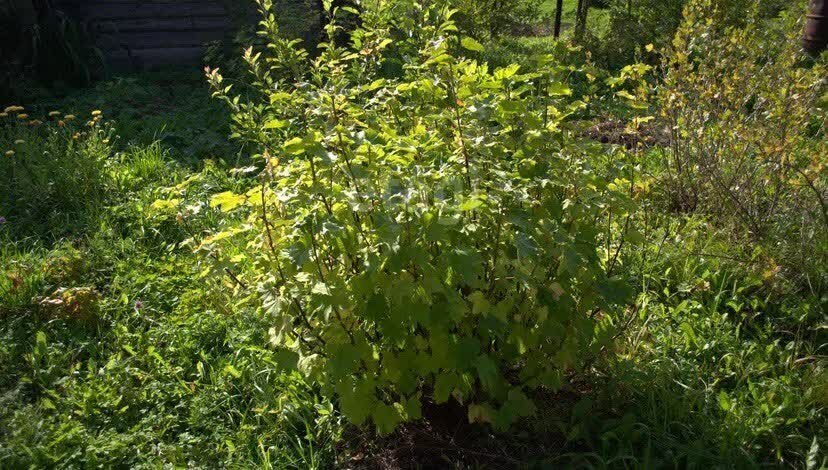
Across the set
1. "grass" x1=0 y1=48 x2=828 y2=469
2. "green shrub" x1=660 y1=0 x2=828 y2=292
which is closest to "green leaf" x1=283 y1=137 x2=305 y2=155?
"grass" x1=0 y1=48 x2=828 y2=469

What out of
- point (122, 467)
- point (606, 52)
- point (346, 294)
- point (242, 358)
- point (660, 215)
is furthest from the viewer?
point (606, 52)

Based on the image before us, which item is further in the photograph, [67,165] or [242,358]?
[67,165]

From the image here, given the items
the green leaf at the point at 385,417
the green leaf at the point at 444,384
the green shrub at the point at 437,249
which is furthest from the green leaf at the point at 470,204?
the green leaf at the point at 385,417

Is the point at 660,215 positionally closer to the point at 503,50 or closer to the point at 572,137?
the point at 572,137

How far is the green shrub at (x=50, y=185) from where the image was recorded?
433cm

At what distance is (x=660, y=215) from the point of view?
4.31 meters

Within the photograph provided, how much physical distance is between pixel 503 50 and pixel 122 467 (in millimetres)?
6817

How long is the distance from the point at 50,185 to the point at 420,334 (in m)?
3.36

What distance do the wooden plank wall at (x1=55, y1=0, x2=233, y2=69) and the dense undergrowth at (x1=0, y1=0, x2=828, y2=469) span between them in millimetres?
4242

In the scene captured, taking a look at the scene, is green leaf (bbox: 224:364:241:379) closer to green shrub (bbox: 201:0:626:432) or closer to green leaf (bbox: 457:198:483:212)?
green shrub (bbox: 201:0:626:432)

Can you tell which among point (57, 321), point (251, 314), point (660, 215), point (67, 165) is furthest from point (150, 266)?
point (660, 215)

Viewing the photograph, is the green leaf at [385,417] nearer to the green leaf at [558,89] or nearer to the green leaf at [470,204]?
the green leaf at [470,204]

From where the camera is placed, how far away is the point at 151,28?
7797 mm

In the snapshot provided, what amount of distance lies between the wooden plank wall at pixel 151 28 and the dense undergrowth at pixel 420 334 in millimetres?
4242
